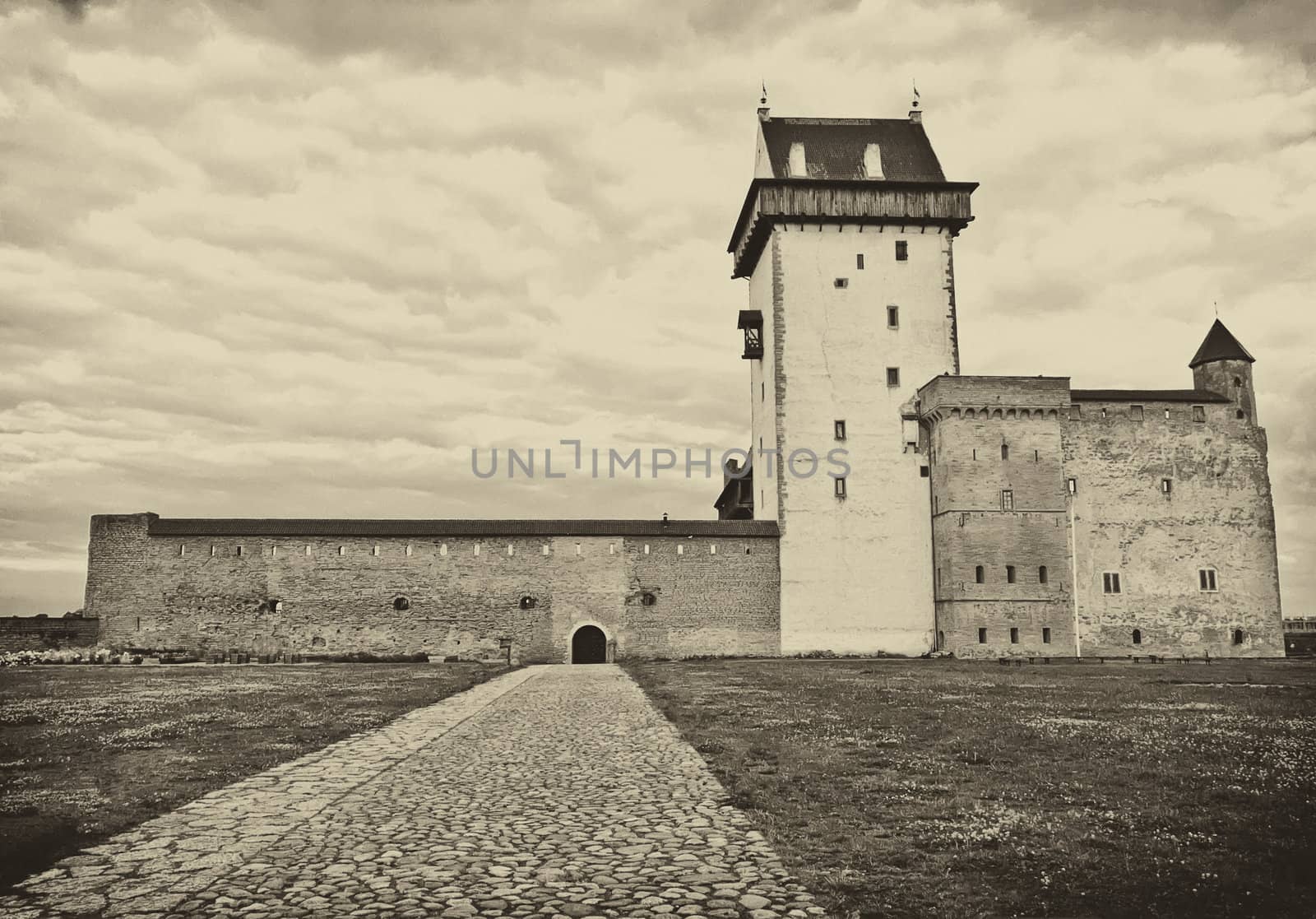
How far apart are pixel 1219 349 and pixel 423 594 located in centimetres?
3045

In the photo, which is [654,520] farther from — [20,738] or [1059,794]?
[1059,794]

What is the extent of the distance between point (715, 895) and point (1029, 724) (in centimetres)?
836

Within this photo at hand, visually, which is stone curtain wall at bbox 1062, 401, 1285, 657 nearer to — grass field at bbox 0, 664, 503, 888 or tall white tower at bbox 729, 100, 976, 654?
tall white tower at bbox 729, 100, 976, 654

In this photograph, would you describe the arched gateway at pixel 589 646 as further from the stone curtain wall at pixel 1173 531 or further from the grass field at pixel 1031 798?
the grass field at pixel 1031 798

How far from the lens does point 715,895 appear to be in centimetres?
493

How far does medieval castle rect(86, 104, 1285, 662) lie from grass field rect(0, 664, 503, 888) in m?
10.2

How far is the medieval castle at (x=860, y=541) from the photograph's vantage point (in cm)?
3344

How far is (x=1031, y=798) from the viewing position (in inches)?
291

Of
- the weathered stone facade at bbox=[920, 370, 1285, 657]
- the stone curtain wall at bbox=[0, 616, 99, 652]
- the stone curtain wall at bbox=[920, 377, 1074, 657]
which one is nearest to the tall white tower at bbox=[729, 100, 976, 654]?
the weathered stone facade at bbox=[920, 370, 1285, 657]

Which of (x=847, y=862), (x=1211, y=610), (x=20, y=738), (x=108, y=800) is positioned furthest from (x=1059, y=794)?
(x=1211, y=610)

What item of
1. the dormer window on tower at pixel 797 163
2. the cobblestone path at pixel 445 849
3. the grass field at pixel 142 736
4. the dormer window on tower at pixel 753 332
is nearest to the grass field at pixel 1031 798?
the cobblestone path at pixel 445 849

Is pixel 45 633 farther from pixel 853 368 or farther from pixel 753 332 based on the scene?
pixel 853 368

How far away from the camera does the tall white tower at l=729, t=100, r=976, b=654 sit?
3472cm

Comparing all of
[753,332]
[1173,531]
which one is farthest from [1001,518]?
[753,332]
